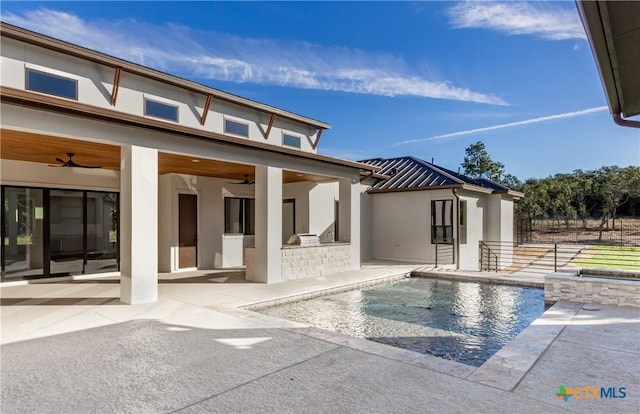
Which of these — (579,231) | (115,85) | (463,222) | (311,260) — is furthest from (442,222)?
(579,231)

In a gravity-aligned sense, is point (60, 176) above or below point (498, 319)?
above

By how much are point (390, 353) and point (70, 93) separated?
33.2ft

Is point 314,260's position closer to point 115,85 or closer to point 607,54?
point 115,85

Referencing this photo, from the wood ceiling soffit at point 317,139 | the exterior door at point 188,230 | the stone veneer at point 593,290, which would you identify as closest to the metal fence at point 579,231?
the wood ceiling soffit at point 317,139

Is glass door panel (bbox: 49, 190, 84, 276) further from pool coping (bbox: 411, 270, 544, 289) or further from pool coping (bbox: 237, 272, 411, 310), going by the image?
pool coping (bbox: 411, 270, 544, 289)

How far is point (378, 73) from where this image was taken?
1666 cm

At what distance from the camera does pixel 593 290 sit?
261 inches

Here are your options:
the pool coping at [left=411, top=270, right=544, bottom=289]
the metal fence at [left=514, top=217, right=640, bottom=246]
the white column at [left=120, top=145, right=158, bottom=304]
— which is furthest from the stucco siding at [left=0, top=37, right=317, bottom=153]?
the metal fence at [left=514, top=217, right=640, bottom=246]

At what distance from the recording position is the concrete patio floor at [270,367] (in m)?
3.00

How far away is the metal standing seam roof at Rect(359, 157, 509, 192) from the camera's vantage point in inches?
543

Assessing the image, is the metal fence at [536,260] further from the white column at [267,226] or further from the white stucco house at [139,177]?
the white column at [267,226]

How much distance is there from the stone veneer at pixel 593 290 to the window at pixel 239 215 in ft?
29.9

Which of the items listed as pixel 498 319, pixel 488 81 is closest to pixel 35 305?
pixel 498 319

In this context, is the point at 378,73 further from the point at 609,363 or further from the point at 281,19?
the point at 609,363
